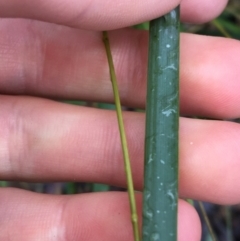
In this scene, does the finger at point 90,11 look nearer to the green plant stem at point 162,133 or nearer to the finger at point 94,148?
the green plant stem at point 162,133

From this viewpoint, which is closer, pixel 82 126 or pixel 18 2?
pixel 18 2

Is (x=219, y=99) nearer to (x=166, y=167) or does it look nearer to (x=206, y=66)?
(x=206, y=66)

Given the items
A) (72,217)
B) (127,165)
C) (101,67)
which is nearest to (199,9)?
(101,67)

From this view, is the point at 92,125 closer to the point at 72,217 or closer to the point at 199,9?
the point at 72,217

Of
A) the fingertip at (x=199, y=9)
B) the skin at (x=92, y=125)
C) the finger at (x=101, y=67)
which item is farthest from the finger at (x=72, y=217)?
the fingertip at (x=199, y=9)

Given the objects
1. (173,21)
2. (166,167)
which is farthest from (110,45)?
(166,167)

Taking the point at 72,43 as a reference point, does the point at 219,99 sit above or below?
below
